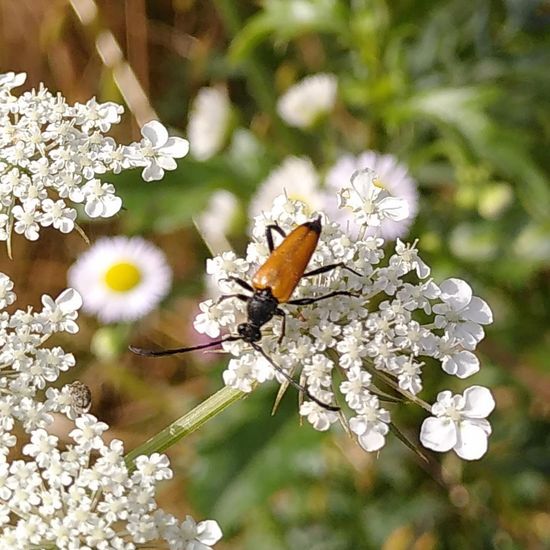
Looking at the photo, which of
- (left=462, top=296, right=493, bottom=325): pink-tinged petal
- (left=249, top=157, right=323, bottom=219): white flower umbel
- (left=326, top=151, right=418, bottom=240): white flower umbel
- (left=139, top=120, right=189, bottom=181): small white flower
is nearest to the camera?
(left=462, top=296, right=493, bottom=325): pink-tinged petal

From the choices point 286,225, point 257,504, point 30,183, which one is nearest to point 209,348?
point 286,225

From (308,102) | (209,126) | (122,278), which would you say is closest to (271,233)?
(122,278)

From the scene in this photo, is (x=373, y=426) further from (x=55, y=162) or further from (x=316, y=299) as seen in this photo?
(x=55, y=162)

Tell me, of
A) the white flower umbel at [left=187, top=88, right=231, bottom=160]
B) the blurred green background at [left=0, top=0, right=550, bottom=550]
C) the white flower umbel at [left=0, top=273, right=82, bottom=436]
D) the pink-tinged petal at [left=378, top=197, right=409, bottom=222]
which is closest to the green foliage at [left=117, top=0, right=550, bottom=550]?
the blurred green background at [left=0, top=0, right=550, bottom=550]

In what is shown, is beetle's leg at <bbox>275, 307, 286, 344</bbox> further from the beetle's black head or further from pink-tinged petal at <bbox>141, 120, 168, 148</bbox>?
pink-tinged petal at <bbox>141, 120, 168, 148</bbox>

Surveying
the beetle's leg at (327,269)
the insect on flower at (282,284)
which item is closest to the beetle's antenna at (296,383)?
the insect on flower at (282,284)
